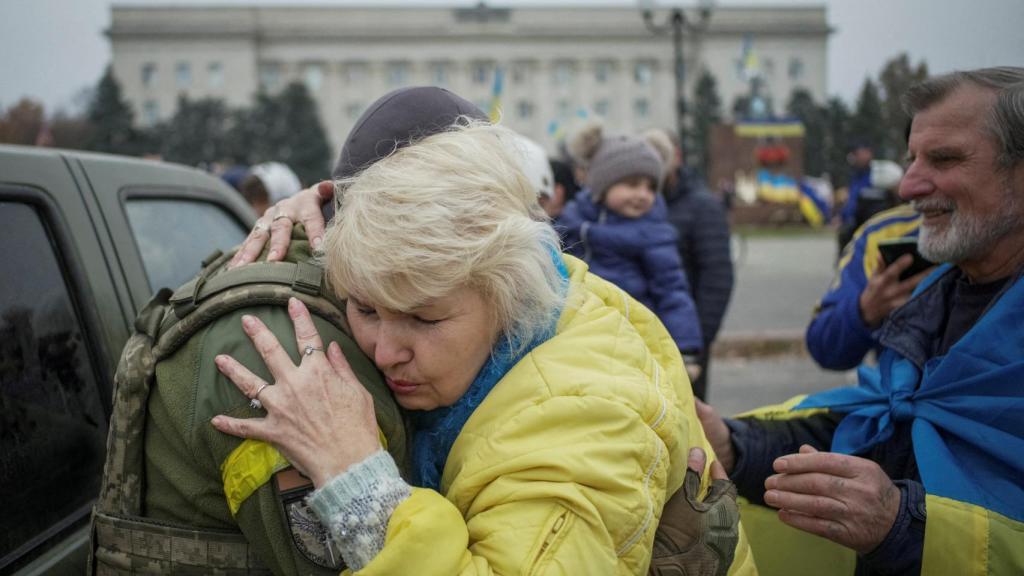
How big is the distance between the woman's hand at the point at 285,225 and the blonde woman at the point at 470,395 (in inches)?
7.8

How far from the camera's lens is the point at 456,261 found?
139cm

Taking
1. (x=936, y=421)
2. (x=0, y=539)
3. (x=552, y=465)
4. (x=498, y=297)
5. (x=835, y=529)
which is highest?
(x=498, y=297)

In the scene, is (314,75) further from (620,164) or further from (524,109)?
(620,164)

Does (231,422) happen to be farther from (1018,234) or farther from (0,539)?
(1018,234)

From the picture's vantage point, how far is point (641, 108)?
260ft

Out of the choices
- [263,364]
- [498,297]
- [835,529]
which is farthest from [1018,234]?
[263,364]

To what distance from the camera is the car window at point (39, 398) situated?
1658mm

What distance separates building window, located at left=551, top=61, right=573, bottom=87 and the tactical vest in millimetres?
77886

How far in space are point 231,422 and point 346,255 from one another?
1.13ft

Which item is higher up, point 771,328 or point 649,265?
point 649,265

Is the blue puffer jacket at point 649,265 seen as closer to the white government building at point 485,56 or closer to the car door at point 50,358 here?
the car door at point 50,358

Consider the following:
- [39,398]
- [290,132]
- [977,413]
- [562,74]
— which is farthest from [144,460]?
[562,74]

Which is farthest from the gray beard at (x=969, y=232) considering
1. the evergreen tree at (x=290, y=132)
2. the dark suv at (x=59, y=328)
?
the evergreen tree at (x=290, y=132)

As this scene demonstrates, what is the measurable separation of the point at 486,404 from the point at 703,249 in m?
3.64
